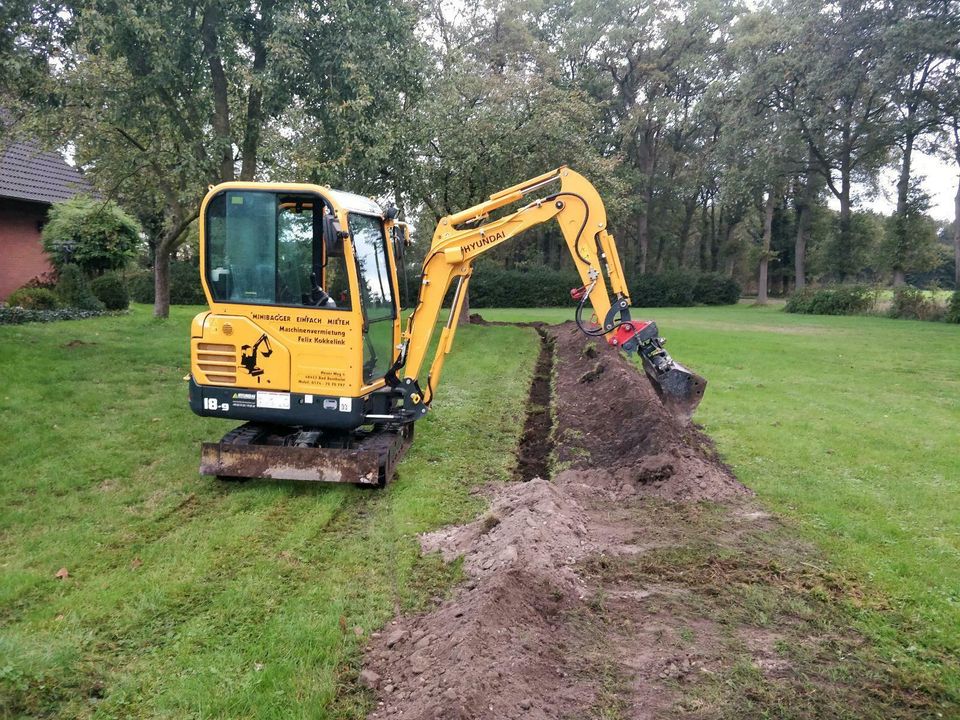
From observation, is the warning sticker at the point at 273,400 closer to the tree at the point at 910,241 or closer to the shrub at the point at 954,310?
the shrub at the point at 954,310

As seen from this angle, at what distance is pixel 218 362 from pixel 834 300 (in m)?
33.2

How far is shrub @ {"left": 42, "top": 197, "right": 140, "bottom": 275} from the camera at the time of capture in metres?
20.4

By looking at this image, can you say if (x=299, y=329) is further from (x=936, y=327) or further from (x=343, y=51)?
(x=936, y=327)

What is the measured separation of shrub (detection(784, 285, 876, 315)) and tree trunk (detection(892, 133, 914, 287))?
2.37m

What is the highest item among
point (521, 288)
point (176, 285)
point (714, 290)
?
point (714, 290)

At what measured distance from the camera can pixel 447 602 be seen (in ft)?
14.8

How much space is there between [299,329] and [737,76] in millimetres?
37159

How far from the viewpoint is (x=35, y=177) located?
20672mm

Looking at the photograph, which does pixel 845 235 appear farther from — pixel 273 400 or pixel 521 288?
pixel 273 400

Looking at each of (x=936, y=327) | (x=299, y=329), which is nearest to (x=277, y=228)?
(x=299, y=329)

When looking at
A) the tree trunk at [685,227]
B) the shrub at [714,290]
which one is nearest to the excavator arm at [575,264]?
the shrub at [714,290]

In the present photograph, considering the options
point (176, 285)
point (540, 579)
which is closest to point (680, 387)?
point (540, 579)

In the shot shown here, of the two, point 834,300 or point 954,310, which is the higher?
point 834,300

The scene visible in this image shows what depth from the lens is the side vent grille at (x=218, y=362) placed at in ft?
21.8
